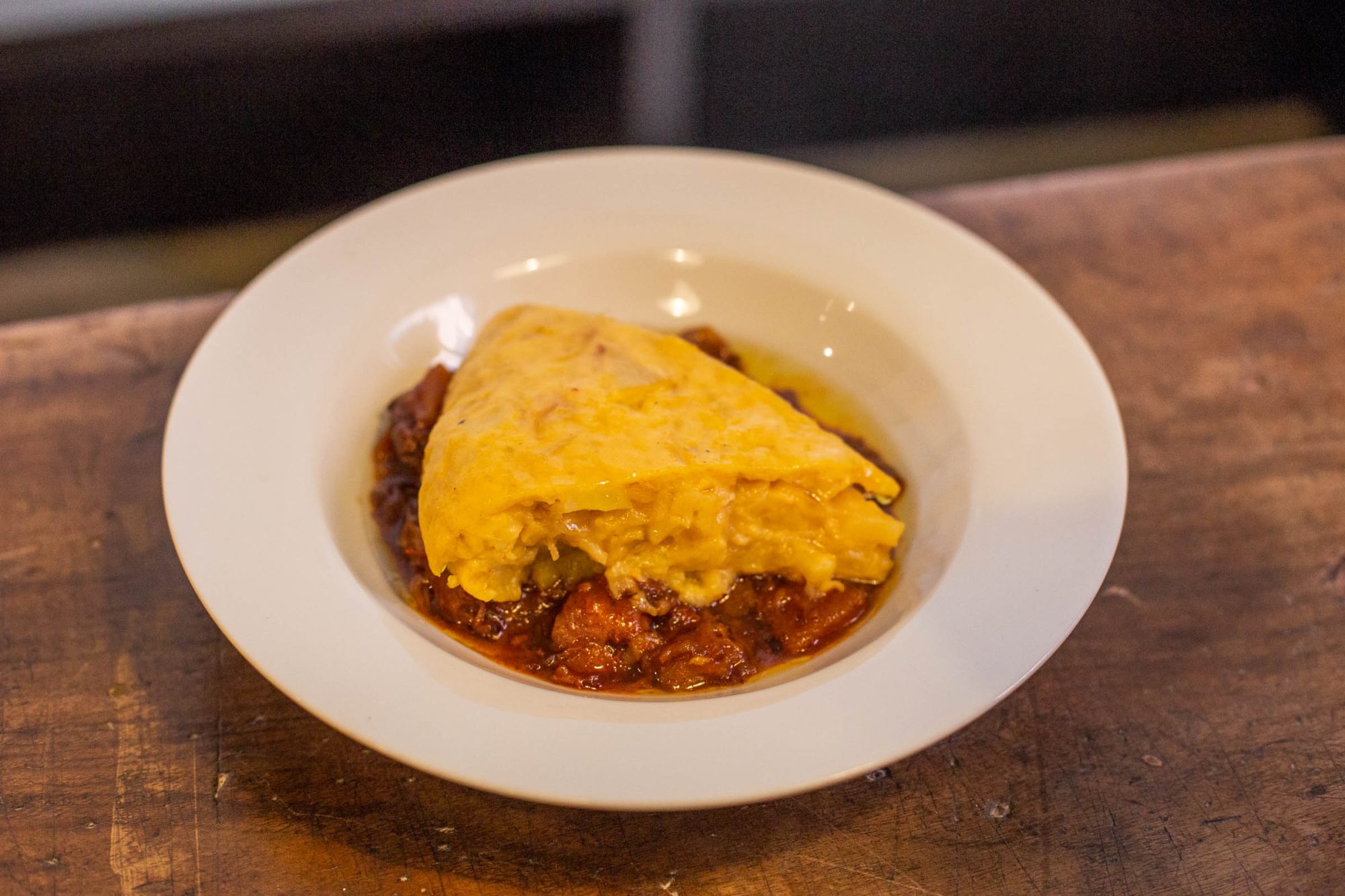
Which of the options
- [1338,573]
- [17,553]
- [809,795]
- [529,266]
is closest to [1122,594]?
[1338,573]

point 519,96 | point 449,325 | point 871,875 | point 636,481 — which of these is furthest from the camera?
point 519,96

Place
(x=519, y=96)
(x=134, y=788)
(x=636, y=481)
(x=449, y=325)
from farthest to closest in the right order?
(x=519, y=96), (x=449, y=325), (x=636, y=481), (x=134, y=788)

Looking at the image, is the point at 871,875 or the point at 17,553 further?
the point at 17,553

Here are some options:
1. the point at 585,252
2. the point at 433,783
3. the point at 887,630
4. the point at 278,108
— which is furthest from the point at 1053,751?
the point at 278,108

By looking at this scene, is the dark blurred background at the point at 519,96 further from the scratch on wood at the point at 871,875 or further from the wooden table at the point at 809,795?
the scratch on wood at the point at 871,875

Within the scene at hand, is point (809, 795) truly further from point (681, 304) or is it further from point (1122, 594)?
point (681, 304)

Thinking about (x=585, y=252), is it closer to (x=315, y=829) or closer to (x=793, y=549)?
(x=793, y=549)

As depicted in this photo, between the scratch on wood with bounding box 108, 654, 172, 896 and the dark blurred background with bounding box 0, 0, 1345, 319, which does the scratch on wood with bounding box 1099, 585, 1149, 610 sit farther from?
the dark blurred background with bounding box 0, 0, 1345, 319

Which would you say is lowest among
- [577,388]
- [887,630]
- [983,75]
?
[983,75]
